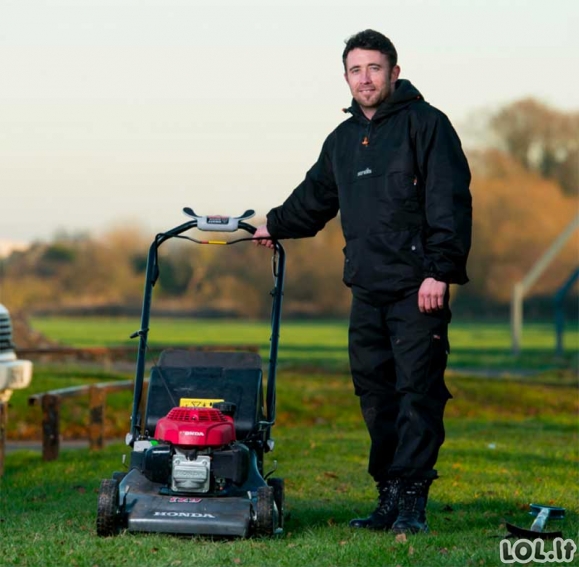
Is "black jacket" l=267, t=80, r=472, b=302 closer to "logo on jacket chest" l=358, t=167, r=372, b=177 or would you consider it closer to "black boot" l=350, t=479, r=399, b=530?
"logo on jacket chest" l=358, t=167, r=372, b=177

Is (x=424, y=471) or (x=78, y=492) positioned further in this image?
(x=78, y=492)

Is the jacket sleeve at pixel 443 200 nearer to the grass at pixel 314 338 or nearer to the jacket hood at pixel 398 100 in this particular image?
the jacket hood at pixel 398 100

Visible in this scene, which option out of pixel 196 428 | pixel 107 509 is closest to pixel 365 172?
pixel 196 428

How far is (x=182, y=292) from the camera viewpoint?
67.1 meters

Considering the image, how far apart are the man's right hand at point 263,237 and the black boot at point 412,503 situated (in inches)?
64.4

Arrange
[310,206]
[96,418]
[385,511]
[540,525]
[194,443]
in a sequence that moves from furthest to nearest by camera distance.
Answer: [96,418], [310,206], [385,511], [540,525], [194,443]

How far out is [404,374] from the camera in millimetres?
6984

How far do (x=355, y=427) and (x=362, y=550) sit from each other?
400 inches

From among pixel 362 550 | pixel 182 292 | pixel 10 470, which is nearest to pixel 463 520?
pixel 362 550

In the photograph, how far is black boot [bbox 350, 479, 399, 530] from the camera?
7214 millimetres

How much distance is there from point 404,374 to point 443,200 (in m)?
0.93

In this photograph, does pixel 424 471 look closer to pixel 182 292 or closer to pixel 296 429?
pixel 296 429

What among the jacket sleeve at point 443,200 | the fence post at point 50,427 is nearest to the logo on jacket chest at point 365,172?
the jacket sleeve at point 443,200

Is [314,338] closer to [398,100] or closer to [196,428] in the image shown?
[398,100]
